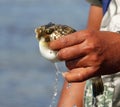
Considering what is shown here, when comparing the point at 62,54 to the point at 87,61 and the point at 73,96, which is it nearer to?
the point at 87,61

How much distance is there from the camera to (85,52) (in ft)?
10.1

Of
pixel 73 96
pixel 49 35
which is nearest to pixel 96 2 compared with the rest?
pixel 73 96

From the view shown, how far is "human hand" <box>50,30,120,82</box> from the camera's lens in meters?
3.08

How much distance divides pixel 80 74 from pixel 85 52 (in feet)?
0.31

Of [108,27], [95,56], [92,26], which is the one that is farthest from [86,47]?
[92,26]

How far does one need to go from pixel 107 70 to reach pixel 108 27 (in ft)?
1.98

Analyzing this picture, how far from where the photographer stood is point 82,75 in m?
3.11

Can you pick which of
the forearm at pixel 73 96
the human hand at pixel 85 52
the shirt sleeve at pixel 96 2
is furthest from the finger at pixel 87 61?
the shirt sleeve at pixel 96 2

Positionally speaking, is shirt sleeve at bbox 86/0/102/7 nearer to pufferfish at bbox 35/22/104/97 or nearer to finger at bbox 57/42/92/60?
pufferfish at bbox 35/22/104/97

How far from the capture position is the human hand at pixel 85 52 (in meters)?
3.08

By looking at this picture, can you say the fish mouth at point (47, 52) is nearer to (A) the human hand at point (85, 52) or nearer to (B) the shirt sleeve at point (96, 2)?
(A) the human hand at point (85, 52)

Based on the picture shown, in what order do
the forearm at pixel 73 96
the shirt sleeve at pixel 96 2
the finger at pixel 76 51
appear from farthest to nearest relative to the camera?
the shirt sleeve at pixel 96 2, the forearm at pixel 73 96, the finger at pixel 76 51

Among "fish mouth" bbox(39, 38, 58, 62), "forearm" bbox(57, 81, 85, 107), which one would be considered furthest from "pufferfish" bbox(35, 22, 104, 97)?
"forearm" bbox(57, 81, 85, 107)

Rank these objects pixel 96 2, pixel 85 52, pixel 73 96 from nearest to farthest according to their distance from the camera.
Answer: pixel 85 52
pixel 73 96
pixel 96 2
